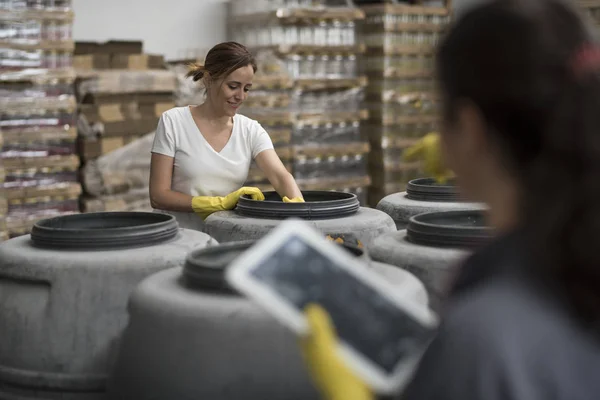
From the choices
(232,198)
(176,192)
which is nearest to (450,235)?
(232,198)

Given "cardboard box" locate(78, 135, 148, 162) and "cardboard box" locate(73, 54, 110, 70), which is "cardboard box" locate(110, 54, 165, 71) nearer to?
"cardboard box" locate(73, 54, 110, 70)

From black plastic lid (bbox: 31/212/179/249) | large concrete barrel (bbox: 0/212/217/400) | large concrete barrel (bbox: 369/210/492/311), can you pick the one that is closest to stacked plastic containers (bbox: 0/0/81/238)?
black plastic lid (bbox: 31/212/179/249)

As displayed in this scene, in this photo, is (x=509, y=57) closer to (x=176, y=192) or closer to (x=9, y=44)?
(x=176, y=192)

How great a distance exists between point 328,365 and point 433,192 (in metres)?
2.69

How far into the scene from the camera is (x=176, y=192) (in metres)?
3.63

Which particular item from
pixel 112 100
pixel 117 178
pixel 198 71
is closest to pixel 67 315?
pixel 198 71

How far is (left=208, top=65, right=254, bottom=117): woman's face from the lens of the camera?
3.70 meters

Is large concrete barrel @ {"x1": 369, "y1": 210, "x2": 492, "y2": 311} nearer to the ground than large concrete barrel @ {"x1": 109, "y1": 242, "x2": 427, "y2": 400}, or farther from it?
farther from it

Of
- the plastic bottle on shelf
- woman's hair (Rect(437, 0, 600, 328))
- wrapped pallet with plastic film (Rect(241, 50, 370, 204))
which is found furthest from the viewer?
the plastic bottle on shelf

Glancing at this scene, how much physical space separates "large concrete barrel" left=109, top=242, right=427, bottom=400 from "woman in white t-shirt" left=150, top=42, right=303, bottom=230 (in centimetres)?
161

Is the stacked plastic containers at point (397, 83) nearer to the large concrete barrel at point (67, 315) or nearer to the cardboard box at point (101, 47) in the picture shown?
the cardboard box at point (101, 47)

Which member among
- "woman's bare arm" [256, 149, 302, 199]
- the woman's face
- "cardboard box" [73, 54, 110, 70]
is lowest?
"woman's bare arm" [256, 149, 302, 199]

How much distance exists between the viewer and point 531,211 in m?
1.09

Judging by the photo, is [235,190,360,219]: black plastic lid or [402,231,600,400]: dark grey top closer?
[402,231,600,400]: dark grey top
